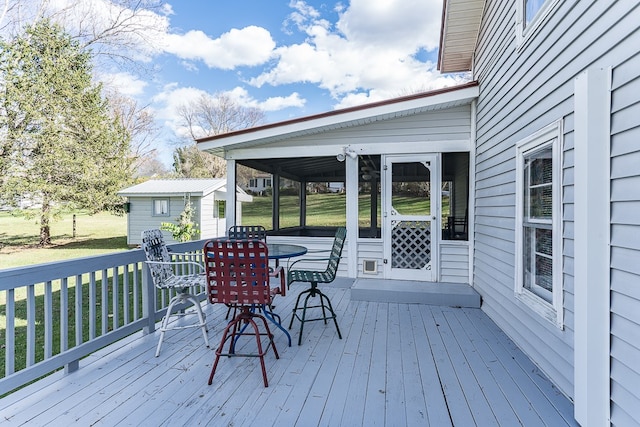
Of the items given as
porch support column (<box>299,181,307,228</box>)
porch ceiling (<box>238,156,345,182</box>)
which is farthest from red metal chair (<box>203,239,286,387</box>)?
porch support column (<box>299,181,307,228</box>)

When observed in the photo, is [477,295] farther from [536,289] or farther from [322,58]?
[322,58]

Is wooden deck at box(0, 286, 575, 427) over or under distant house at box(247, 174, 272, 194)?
under

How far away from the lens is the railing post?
10.2ft

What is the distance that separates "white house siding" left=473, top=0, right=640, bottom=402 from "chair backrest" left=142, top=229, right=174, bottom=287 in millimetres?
3157

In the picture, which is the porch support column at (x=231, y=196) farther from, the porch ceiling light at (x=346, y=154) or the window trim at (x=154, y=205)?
the window trim at (x=154, y=205)

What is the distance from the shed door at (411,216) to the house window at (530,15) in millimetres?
2038

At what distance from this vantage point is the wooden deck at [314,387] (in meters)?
1.91

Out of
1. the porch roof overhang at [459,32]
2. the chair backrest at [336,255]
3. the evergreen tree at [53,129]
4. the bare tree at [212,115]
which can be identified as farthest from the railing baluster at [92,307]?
the bare tree at [212,115]

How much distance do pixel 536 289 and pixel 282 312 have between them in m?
2.62

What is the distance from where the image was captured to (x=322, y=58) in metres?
18.9

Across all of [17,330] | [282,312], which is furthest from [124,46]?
[282,312]

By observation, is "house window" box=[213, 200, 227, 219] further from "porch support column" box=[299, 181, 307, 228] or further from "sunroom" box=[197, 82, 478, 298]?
"sunroom" box=[197, 82, 478, 298]

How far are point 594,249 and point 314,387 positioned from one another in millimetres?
1879

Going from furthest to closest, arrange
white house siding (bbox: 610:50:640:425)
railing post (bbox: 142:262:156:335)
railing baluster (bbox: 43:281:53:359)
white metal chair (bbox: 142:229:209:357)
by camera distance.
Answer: railing post (bbox: 142:262:156:335) < white metal chair (bbox: 142:229:209:357) < railing baluster (bbox: 43:281:53:359) < white house siding (bbox: 610:50:640:425)
